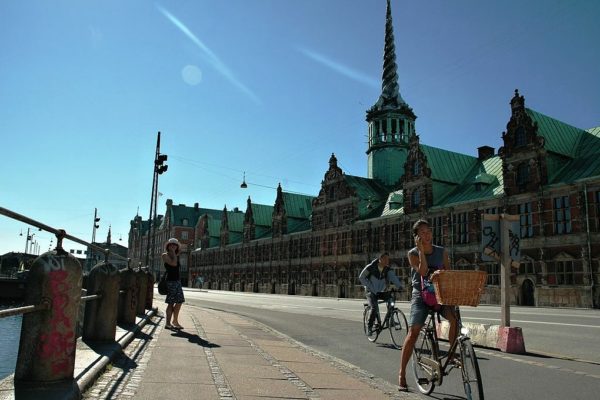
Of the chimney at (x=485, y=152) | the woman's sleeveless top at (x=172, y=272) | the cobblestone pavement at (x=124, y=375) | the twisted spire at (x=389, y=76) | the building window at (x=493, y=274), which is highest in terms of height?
the twisted spire at (x=389, y=76)

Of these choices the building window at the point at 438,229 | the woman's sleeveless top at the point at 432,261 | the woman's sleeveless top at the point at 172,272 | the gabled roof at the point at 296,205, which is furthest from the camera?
the gabled roof at the point at 296,205

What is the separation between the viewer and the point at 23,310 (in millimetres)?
4109

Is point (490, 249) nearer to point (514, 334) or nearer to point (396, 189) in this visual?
point (514, 334)

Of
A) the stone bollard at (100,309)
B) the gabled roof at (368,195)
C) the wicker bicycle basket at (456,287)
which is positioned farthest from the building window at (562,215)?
the stone bollard at (100,309)

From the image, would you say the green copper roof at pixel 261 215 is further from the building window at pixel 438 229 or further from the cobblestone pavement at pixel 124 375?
the cobblestone pavement at pixel 124 375

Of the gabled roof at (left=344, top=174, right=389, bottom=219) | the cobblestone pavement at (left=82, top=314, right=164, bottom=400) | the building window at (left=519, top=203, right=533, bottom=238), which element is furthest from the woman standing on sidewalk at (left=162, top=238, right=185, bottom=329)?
the gabled roof at (left=344, top=174, right=389, bottom=219)

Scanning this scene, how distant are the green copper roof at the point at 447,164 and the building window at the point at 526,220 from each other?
11.3 m

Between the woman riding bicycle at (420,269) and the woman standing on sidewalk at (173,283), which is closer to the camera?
the woman riding bicycle at (420,269)

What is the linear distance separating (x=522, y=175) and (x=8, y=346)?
35449 mm

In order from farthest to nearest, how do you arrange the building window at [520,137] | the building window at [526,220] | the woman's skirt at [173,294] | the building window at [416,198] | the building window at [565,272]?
the building window at [416,198] → the building window at [520,137] → the building window at [526,220] → the building window at [565,272] → the woman's skirt at [173,294]

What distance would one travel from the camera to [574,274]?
110 ft

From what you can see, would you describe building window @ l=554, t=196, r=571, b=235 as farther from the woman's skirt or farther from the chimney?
the woman's skirt

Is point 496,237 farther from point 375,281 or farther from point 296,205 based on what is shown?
point 296,205

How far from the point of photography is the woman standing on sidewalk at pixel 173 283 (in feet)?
38.7
